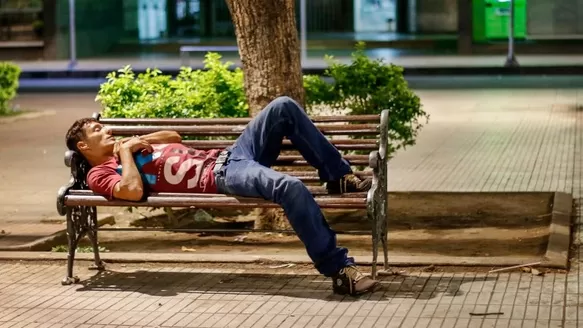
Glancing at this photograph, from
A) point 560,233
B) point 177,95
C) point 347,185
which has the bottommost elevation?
point 560,233

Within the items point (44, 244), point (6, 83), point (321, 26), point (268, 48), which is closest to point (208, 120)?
point (268, 48)

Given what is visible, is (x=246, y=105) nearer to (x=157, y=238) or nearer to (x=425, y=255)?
(x=157, y=238)

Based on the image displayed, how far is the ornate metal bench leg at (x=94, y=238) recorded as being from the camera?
7.04 m

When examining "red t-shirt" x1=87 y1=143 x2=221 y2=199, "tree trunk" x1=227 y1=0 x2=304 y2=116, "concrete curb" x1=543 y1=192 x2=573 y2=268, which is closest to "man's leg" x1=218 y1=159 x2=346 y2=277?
"red t-shirt" x1=87 y1=143 x2=221 y2=199

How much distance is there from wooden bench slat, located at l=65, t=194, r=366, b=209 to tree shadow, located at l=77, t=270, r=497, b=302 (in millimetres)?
490

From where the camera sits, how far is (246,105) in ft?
30.4

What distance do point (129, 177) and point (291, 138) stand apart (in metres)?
0.94

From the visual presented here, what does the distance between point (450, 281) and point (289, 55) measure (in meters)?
2.48

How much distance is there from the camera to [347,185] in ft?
21.5

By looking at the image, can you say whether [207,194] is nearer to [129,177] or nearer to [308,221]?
[129,177]

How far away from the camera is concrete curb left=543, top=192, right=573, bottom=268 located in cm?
690

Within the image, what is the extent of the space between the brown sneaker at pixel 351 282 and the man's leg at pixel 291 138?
57cm

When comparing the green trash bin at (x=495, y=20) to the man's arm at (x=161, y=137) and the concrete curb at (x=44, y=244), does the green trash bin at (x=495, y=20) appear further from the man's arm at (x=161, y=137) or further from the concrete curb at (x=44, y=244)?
the man's arm at (x=161, y=137)

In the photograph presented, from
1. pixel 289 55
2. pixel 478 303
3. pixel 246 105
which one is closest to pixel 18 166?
pixel 246 105
